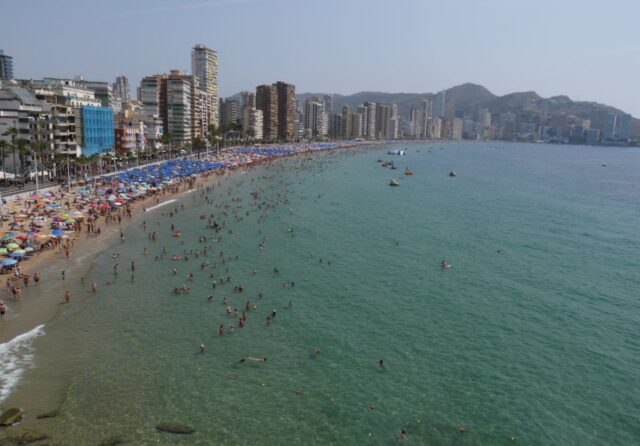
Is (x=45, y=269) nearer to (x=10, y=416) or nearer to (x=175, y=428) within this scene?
(x=10, y=416)

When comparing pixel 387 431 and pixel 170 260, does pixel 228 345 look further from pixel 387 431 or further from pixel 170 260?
pixel 170 260

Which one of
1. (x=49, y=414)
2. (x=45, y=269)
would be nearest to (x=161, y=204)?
(x=45, y=269)

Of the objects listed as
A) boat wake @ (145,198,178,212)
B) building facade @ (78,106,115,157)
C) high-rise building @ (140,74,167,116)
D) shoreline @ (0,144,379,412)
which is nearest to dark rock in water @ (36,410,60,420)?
shoreline @ (0,144,379,412)

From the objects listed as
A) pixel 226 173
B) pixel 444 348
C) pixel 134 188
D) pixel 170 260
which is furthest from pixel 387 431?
pixel 226 173

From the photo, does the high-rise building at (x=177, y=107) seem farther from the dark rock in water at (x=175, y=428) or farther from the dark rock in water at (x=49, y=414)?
the dark rock in water at (x=175, y=428)

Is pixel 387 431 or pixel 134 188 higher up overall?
pixel 134 188

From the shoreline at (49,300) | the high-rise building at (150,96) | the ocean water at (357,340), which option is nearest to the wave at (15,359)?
the shoreline at (49,300)
